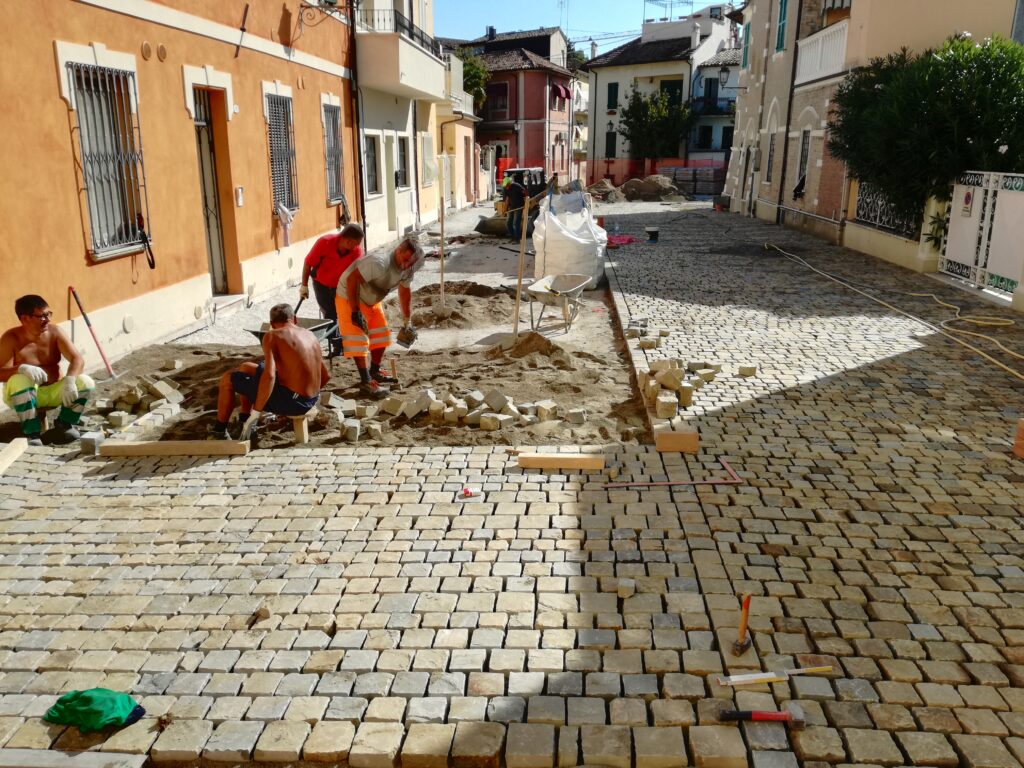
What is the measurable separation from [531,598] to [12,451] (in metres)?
4.45

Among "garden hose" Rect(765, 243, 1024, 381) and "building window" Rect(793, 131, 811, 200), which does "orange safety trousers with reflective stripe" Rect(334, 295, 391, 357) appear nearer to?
"garden hose" Rect(765, 243, 1024, 381)

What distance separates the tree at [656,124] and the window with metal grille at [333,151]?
109 ft

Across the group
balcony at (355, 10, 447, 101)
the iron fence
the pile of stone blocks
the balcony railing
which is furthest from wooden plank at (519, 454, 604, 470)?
the balcony railing

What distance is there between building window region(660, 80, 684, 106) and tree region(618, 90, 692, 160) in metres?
0.71

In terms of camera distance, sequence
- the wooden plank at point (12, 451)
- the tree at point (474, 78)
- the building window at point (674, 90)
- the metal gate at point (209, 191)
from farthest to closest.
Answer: the building window at point (674, 90)
the tree at point (474, 78)
the metal gate at point (209, 191)
the wooden plank at point (12, 451)

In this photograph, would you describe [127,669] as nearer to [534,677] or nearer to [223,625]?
[223,625]

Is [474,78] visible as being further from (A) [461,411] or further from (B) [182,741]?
(B) [182,741]

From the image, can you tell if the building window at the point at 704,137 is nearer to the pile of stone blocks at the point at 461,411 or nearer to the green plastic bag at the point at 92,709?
the pile of stone blocks at the point at 461,411

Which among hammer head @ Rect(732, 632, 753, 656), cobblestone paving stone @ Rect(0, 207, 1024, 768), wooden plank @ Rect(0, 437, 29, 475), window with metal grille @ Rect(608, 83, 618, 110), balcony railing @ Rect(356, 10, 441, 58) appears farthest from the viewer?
window with metal grille @ Rect(608, 83, 618, 110)

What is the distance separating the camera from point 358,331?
7766 mm

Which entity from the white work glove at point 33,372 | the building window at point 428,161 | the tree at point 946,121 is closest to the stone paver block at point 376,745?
the white work glove at point 33,372

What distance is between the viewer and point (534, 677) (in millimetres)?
3656

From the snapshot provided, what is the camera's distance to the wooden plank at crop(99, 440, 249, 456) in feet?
20.5

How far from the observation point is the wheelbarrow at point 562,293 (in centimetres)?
1054
